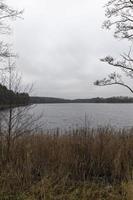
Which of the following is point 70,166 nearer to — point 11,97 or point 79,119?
point 11,97

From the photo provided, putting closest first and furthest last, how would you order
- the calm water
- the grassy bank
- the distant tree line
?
the grassy bank → the distant tree line → the calm water

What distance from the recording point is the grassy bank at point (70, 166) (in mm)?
6527

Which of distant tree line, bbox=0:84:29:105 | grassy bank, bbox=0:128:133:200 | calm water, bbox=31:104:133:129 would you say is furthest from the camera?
calm water, bbox=31:104:133:129

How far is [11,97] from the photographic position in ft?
27.6

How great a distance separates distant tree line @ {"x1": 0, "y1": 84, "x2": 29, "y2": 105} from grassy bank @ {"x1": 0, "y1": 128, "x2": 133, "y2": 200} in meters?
0.91

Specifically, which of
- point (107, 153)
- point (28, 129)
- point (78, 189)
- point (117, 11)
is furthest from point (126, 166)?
point (117, 11)

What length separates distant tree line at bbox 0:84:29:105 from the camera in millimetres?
8398

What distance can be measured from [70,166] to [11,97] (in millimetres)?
2105

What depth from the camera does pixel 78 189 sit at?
266 inches

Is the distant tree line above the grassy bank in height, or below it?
above

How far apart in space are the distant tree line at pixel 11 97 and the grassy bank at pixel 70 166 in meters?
0.91

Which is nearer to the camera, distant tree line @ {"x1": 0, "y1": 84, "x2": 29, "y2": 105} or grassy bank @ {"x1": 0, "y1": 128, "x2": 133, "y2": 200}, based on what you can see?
grassy bank @ {"x1": 0, "y1": 128, "x2": 133, "y2": 200}

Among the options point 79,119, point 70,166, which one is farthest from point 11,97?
point 79,119

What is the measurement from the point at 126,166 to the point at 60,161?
1.40m
